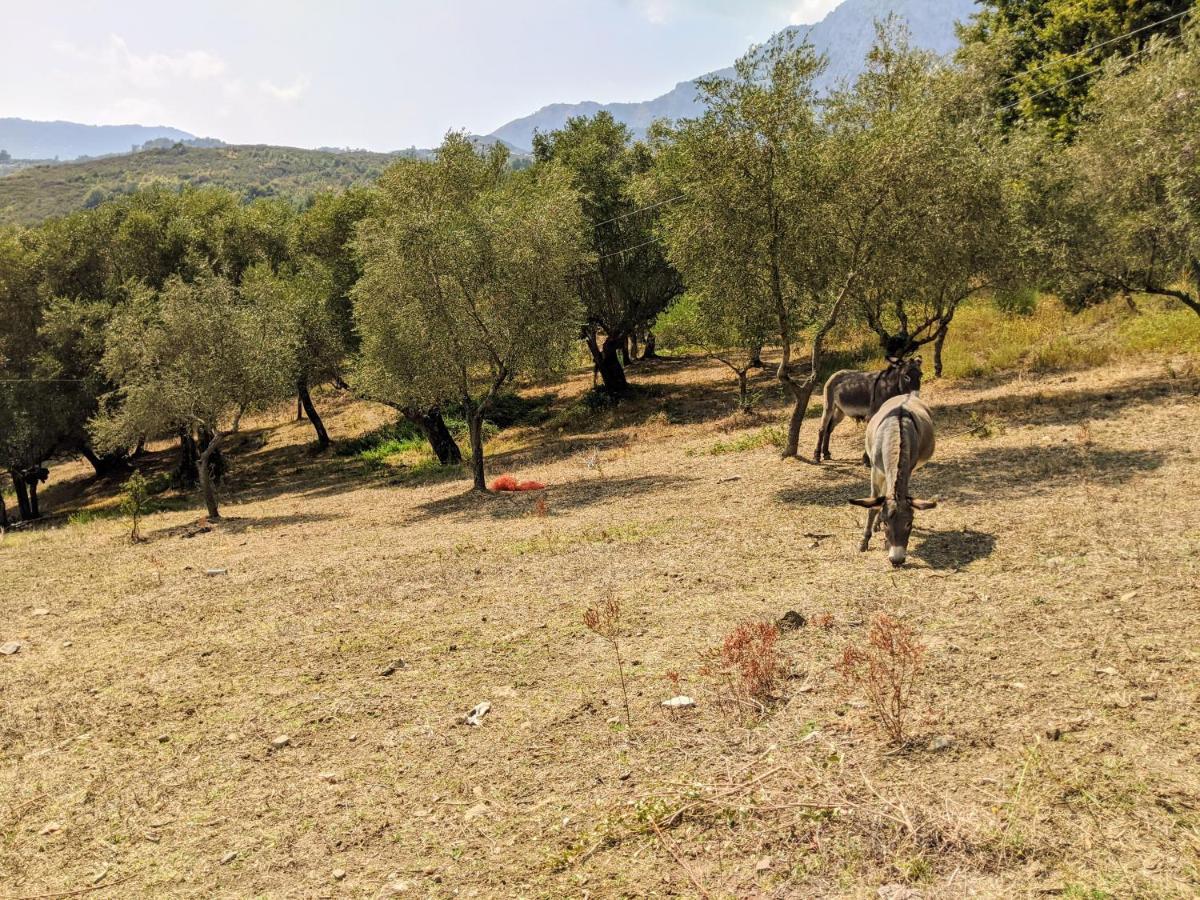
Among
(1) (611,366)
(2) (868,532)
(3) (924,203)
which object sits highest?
(3) (924,203)

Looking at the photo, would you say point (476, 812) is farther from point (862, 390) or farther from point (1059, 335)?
point (1059, 335)

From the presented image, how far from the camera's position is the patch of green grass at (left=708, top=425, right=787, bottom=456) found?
24266 mm

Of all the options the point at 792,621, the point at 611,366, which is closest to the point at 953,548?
the point at 792,621

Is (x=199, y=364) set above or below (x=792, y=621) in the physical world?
above

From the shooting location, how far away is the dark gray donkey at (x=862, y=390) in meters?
15.5

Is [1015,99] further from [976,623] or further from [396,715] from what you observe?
[396,715]

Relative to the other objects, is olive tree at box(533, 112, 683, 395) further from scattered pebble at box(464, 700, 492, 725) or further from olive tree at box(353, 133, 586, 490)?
scattered pebble at box(464, 700, 492, 725)

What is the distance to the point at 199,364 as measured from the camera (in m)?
26.1

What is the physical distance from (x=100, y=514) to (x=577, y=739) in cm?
3766

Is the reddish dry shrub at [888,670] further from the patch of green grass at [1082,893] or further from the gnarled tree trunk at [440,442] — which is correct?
the gnarled tree trunk at [440,442]

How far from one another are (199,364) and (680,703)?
2473 centimetres

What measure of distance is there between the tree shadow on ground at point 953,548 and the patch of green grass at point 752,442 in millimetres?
11054

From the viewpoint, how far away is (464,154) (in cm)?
3809

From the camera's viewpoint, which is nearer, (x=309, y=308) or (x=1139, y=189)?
(x=1139, y=189)
